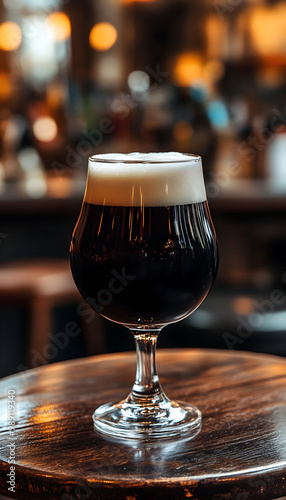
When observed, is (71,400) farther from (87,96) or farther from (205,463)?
(87,96)

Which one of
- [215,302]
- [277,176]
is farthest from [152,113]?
[215,302]

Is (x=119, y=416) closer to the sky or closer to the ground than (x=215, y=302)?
closer to the sky

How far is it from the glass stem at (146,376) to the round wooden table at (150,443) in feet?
0.24

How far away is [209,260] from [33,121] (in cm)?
354

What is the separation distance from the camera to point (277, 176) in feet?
11.1

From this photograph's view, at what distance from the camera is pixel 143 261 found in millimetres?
894

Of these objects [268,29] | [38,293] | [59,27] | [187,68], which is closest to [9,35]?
[59,27]
